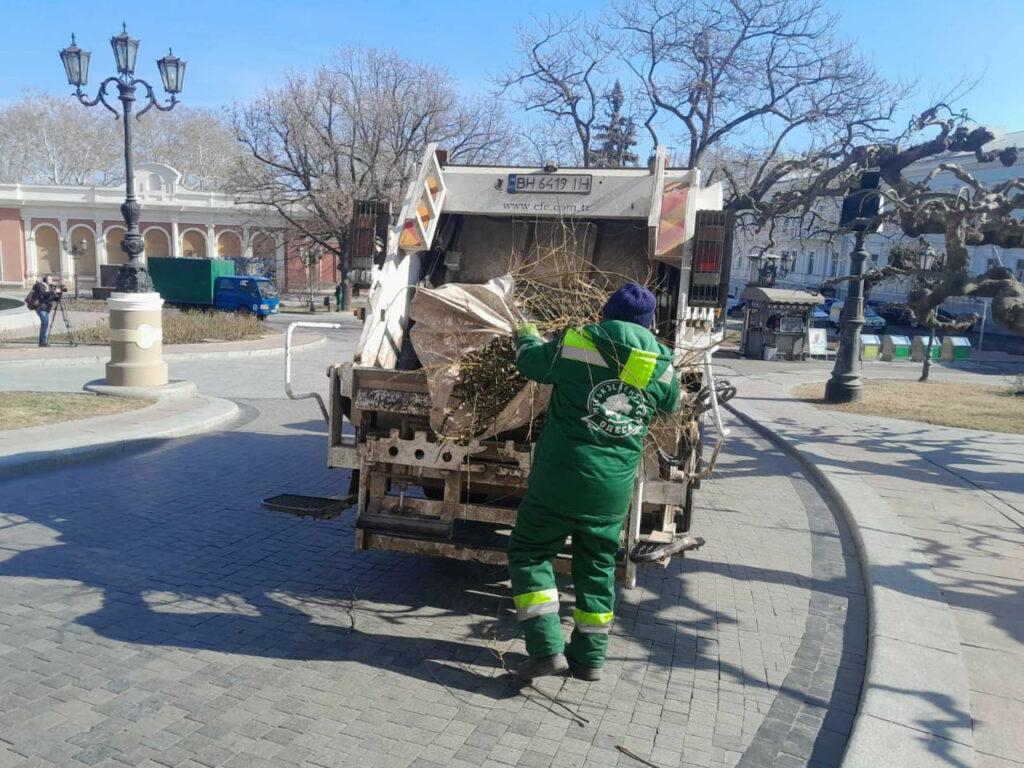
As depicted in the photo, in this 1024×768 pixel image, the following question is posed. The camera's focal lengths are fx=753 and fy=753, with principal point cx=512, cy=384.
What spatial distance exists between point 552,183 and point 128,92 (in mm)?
9704

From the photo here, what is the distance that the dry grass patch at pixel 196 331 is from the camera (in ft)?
59.7

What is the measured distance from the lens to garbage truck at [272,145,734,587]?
177 inches

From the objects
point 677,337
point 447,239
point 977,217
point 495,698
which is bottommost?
point 495,698

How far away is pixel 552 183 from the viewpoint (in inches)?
245

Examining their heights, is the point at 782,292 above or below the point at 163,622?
above

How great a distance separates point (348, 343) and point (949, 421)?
16.0m

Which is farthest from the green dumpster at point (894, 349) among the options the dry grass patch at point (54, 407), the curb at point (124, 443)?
the dry grass patch at point (54, 407)

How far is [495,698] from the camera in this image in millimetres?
3744

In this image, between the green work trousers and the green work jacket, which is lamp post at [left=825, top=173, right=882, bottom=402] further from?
the green work trousers

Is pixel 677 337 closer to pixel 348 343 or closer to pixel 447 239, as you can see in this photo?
pixel 447 239

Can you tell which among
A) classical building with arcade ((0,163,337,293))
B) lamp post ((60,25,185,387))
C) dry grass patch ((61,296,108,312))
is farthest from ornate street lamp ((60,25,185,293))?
classical building with arcade ((0,163,337,293))

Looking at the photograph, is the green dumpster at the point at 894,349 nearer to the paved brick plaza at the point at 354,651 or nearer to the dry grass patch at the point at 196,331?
the dry grass patch at the point at 196,331

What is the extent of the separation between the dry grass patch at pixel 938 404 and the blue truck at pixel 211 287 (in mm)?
21700

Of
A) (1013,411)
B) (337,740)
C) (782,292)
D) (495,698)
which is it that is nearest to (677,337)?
(495,698)
